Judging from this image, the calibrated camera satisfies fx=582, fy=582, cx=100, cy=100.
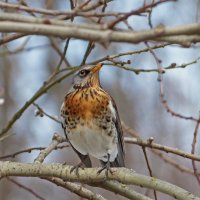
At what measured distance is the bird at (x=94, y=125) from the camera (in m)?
4.01

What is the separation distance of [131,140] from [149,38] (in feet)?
5.63

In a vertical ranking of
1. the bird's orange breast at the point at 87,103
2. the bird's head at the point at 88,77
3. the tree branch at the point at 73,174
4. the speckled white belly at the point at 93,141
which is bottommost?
the tree branch at the point at 73,174

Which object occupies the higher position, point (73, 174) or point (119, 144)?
point (119, 144)

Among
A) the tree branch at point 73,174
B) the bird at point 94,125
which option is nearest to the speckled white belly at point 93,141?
the bird at point 94,125

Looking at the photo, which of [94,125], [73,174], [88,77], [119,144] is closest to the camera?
[73,174]

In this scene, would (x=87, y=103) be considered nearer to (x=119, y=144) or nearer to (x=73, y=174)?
(x=119, y=144)

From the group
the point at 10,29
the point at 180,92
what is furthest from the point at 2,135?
the point at 180,92

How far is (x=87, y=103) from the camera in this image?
408 cm

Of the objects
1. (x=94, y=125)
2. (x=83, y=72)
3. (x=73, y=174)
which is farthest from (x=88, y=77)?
(x=73, y=174)

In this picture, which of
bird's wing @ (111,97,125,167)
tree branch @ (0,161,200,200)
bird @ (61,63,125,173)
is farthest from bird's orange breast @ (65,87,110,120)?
tree branch @ (0,161,200,200)

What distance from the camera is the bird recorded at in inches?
158

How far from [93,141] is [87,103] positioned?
0.27 meters

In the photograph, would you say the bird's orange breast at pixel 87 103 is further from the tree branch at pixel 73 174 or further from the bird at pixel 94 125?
the tree branch at pixel 73 174

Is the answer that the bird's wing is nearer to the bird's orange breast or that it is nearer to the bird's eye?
the bird's orange breast
